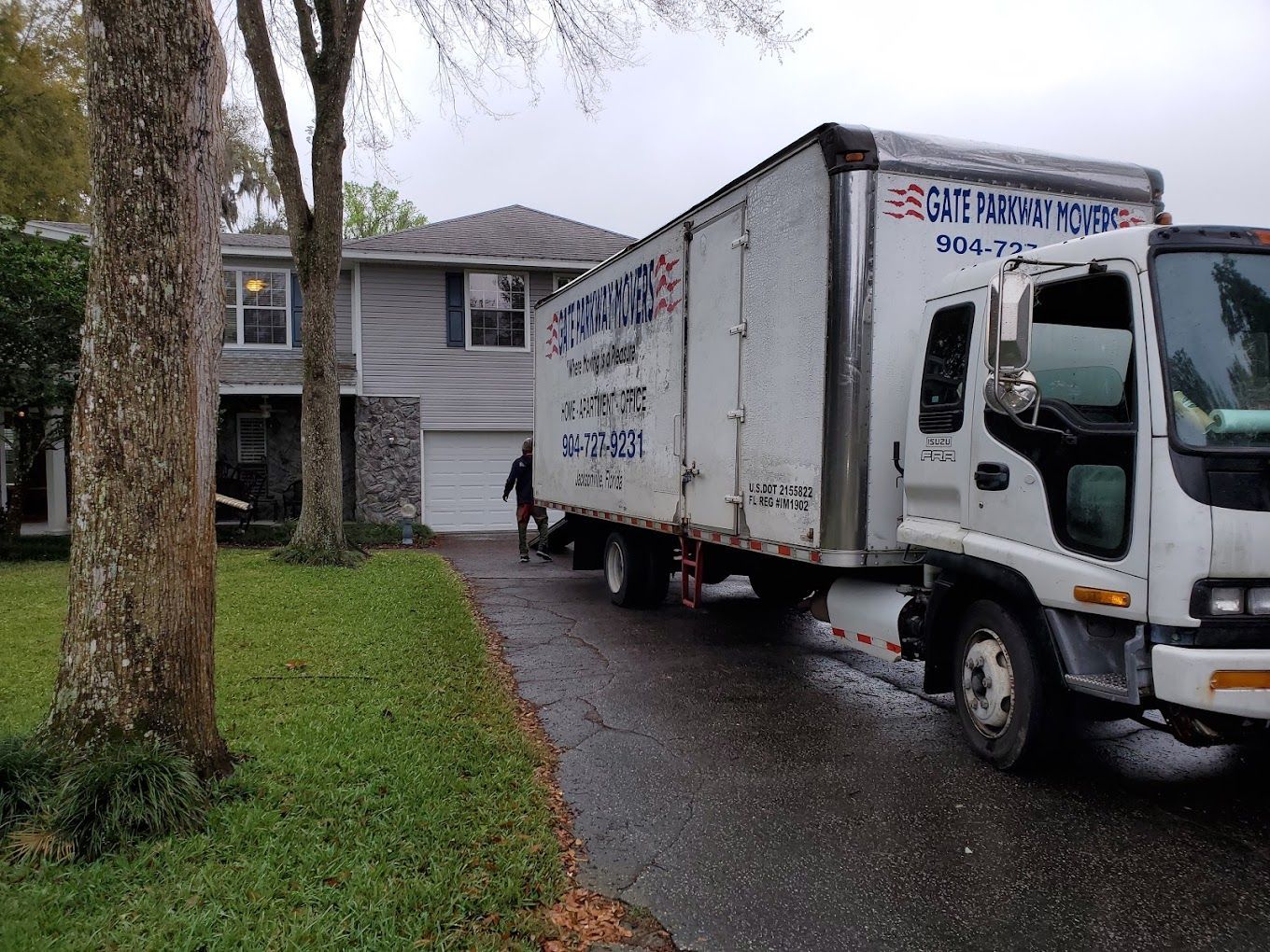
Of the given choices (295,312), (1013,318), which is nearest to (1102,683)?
(1013,318)

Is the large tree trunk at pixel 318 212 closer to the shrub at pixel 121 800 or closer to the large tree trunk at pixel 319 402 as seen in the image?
the large tree trunk at pixel 319 402

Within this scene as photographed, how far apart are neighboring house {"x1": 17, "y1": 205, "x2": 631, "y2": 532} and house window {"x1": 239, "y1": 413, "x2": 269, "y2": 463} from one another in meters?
0.03

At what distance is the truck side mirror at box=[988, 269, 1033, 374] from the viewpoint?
4.06 m

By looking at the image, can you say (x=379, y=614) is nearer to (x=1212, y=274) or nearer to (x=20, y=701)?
(x=20, y=701)

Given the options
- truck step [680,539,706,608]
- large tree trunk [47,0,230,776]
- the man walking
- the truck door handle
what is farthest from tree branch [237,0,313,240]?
the truck door handle

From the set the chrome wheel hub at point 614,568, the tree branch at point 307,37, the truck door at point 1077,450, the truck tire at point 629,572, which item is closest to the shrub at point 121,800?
the truck door at point 1077,450

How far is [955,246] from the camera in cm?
549

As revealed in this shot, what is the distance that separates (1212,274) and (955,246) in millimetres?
1713

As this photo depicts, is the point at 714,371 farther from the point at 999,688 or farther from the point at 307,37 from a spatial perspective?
the point at 307,37

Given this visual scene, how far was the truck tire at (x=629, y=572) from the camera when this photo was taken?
9.55 meters

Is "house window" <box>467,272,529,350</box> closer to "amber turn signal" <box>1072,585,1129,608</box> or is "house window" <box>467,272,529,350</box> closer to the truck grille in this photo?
the truck grille

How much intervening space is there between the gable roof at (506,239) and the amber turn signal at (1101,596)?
15088 mm

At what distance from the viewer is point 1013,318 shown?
13.4 feet

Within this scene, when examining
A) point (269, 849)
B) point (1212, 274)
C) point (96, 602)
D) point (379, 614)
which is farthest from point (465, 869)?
point (379, 614)
